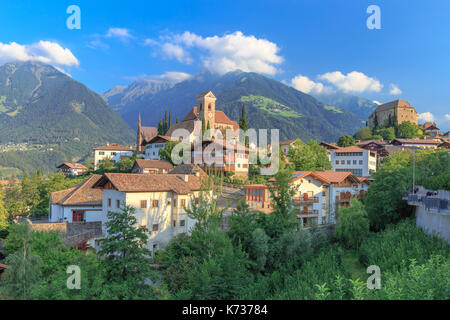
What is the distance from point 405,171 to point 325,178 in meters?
11.2

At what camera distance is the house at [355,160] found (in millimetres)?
76125

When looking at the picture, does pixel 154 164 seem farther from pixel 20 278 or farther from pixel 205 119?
pixel 20 278

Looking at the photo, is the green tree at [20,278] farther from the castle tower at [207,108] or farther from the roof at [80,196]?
the castle tower at [207,108]

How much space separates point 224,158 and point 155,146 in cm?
2638

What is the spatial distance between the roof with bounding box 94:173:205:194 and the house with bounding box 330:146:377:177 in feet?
172

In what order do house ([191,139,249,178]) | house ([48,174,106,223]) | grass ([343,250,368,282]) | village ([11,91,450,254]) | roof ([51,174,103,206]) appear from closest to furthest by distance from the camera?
1. grass ([343,250,368,282])
2. village ([11,91,450,254])
3. house ([48,174,106,223])
4. roof ([51,174,103,206])
5. house ([191,139,249,178])

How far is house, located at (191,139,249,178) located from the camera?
67688 millimetres

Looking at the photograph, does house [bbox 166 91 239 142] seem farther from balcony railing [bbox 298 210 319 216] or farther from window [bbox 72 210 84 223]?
window [bbox 72 210 84 223]

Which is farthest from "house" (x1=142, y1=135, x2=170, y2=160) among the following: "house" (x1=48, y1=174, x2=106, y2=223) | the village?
"house" (x1=48, y1=174, x2=106, y2=223)

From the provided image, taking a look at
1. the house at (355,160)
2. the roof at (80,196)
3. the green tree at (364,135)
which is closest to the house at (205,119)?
the house at (355,160)

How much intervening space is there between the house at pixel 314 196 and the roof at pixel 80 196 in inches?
863

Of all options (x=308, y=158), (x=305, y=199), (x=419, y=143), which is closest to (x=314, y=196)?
(x=305, y=199)

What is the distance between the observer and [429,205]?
28.5 meters
